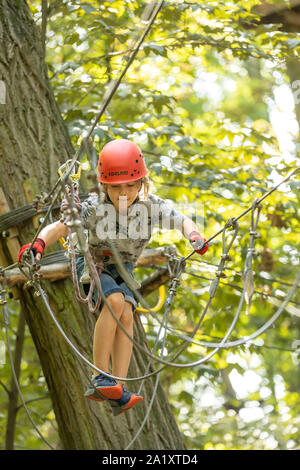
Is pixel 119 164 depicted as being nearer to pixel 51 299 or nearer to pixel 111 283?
pixel 111 283

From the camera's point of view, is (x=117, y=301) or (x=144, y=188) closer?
(x=117, y=301)

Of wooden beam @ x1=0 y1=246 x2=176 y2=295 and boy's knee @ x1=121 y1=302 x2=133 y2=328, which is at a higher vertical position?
boy's knee @ x1=121 y1=302 x2=133 y2=328

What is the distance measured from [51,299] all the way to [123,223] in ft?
3.25

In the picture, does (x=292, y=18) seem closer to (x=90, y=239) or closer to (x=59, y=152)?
(x=59, y=152)

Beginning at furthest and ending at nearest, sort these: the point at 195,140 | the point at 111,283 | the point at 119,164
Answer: the point at 195,140
the point at 111,283
the point at 119,164

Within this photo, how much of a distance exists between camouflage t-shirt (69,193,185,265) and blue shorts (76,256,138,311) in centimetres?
4

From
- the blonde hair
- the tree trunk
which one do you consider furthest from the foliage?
the blonde hair

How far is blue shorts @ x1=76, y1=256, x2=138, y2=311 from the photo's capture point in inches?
91.7

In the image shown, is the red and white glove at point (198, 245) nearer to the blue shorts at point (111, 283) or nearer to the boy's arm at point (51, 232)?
the blue shorts at point (111, 283)

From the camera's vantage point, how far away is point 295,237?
4672 millimetres

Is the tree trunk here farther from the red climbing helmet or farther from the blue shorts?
the red climbing helmet

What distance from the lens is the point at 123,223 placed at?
94.9 inches

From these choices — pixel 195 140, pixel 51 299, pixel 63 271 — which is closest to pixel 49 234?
pixel 63 271
